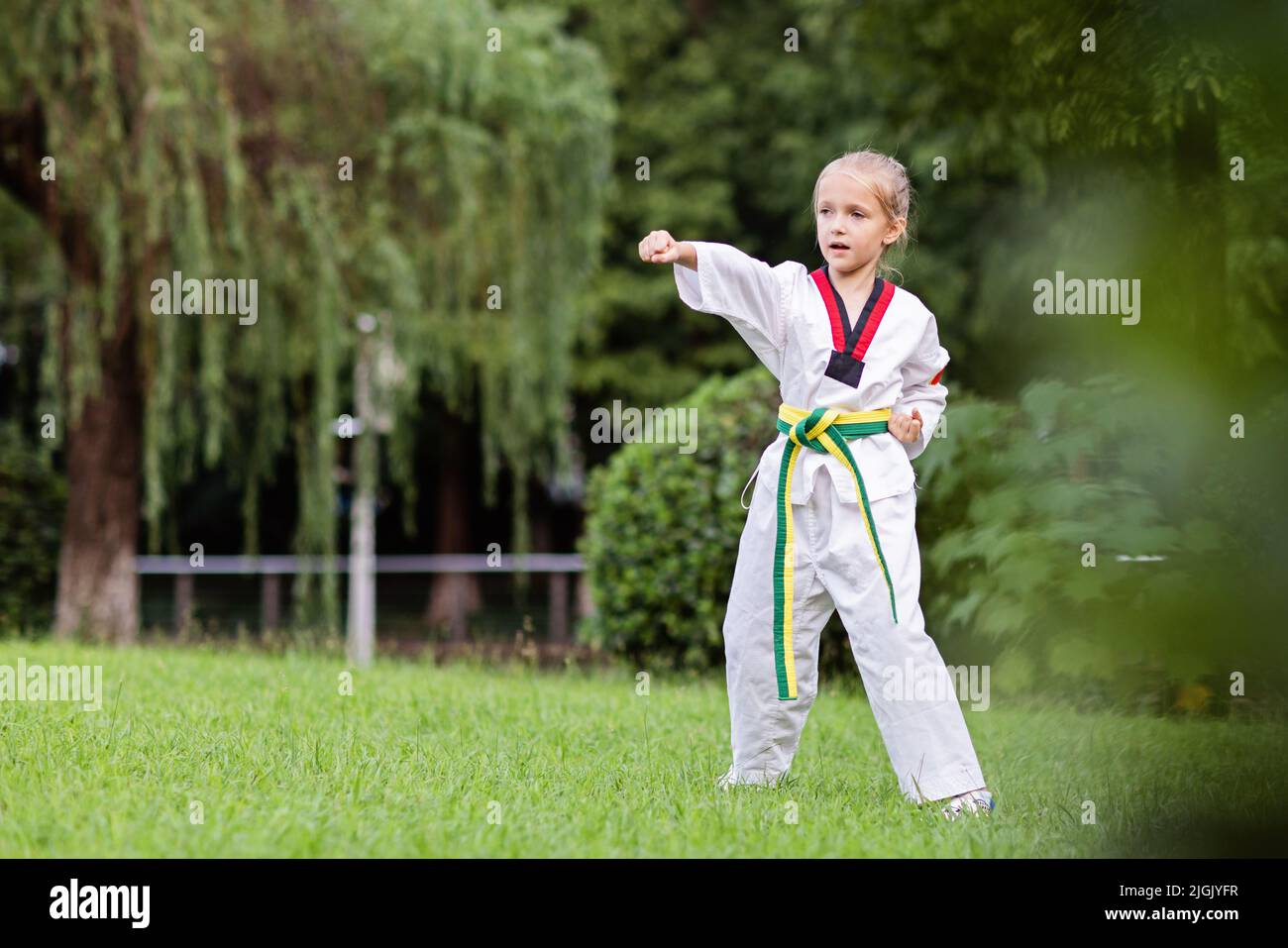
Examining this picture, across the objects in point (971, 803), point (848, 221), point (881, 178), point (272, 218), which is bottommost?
point (971, 803)

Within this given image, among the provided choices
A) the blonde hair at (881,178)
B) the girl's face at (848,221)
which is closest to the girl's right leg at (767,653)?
the girl's face at (848,221)

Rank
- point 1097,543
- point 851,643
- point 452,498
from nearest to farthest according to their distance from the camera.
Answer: point 851,643 → point 1097,543 → point 452,498

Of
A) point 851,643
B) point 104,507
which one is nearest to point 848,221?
point 851,643

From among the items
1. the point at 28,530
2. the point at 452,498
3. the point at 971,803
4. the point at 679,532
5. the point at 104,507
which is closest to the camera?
the point at 971,803

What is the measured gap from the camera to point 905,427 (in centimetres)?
358

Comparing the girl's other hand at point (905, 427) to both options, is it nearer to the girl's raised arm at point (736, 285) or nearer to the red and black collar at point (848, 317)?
the red and black collar at point (848, 317)

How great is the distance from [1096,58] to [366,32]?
30.5 feet

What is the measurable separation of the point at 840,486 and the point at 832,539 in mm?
146

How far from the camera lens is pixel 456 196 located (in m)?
10.8

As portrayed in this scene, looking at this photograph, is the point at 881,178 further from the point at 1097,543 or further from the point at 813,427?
the point at 1097,543

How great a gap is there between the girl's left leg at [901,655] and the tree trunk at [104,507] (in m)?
7.73

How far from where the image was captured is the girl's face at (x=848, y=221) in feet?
11.8
